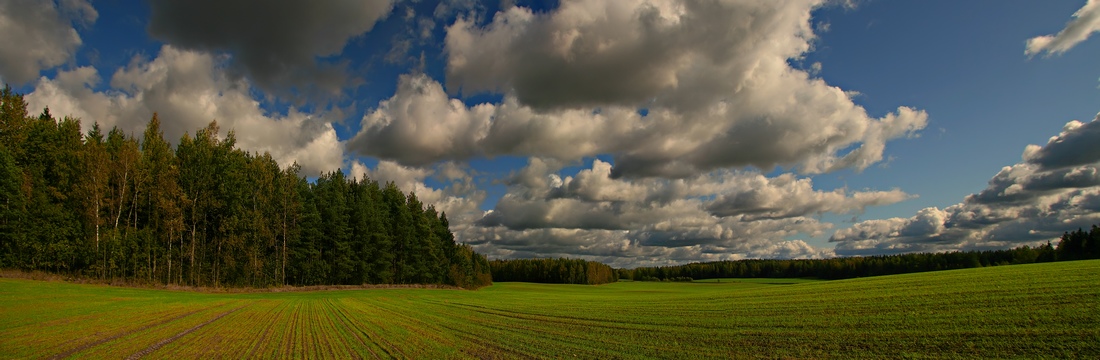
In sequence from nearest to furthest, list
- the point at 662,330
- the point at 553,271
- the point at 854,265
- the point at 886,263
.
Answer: the point at 662,330
the point at 886,263
the point at 854,265
the point at 553,271

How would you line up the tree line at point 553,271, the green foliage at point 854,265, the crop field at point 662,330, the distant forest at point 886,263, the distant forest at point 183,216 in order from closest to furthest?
the crop field at point 662,330, the distant forest at point 183,216, the distant forest at point 886,263, the green foliage at point 854,265, the tree line at point 553,271

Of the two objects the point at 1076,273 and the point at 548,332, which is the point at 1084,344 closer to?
the point at 1076,273

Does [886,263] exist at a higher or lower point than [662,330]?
lower

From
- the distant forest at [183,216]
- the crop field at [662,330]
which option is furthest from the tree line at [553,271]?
the crop field at [662,330]

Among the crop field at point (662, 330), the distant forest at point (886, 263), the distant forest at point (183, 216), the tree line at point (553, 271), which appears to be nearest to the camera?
the crop field at point (662, 330)

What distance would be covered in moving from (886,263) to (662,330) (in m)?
121

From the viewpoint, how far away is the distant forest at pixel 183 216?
1699 inches

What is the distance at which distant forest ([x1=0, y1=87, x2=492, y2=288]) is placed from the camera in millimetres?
43156

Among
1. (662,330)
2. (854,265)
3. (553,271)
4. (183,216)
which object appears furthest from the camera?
(553,271)

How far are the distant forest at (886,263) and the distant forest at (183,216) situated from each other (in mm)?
95830

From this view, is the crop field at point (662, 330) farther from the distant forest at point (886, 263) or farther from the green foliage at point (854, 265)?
the green foliage at point (854, 265)

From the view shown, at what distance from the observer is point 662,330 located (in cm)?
2069

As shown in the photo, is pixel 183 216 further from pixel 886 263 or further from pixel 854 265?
pixel 854 265

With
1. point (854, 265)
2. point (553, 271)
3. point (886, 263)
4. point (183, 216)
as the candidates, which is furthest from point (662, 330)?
point (553, 271)
